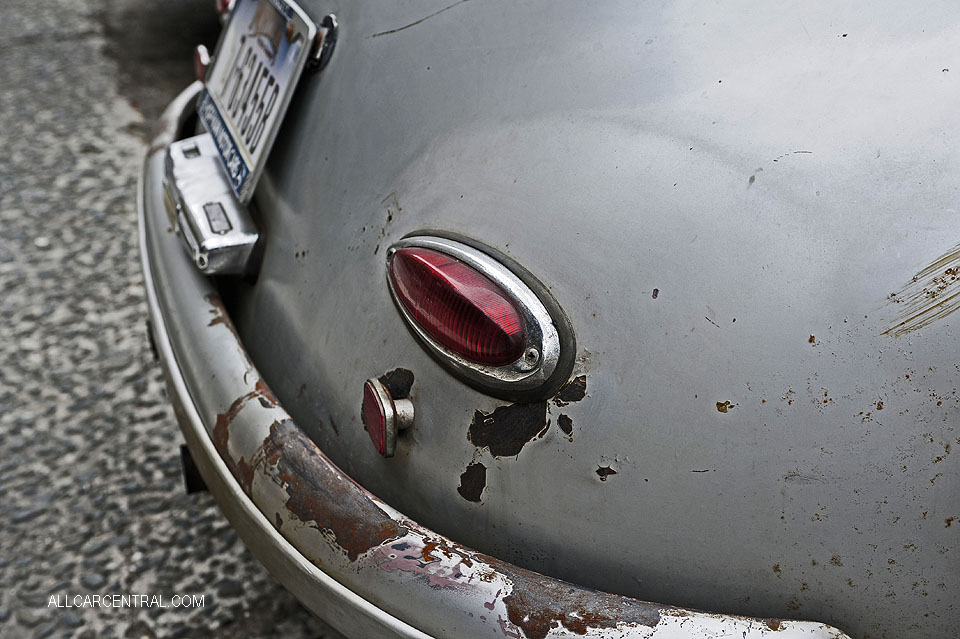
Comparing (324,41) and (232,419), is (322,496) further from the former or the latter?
(324,41)

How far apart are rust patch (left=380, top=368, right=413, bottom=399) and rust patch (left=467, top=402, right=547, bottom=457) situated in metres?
0.12

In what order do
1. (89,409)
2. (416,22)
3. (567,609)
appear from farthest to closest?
(89,409)
(416,22)
(567,609)

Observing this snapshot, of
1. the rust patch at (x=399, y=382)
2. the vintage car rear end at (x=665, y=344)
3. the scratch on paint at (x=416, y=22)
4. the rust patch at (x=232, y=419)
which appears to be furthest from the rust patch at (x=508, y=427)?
the scratch on paint at (x=416, y=22)

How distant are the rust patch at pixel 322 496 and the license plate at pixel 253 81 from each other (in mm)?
488

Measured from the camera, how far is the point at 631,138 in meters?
1.12

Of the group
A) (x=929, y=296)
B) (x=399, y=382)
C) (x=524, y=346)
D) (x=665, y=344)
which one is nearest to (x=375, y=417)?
(x=399, y=382)

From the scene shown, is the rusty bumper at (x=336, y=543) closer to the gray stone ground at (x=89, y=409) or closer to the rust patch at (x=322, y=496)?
the rust patch at (x=322, y=496)

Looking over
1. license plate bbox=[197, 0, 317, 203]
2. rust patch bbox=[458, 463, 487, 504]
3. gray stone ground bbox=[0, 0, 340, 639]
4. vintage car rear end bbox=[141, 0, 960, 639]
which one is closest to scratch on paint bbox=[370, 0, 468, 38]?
vintage car rear end bbox=[141, 0, 960, 639]

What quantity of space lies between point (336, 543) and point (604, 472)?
396 millimetres

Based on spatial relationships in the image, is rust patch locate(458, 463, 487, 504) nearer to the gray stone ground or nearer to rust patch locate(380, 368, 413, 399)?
rust patch locate(380, 368, 413, 399)

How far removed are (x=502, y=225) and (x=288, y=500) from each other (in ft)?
1.69

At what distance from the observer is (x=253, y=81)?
1668 millimetres

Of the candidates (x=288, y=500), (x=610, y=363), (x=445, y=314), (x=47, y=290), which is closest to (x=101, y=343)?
(x=47, y=290)

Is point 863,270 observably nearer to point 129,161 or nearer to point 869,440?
point 869,440
